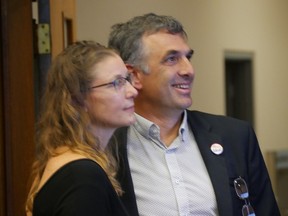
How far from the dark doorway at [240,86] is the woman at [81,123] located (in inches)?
115

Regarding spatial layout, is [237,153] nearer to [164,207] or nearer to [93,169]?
[164,207]

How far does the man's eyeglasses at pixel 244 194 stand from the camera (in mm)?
1567

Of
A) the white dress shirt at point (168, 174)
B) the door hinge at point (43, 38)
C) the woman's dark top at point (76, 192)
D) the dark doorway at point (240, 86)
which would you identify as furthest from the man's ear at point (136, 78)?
the dark doorway at point (240, 86)

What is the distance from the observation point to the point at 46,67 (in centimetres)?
171

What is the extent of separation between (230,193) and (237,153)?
0.15 m

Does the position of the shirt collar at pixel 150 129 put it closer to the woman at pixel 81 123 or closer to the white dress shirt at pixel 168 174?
the white dress shirt at pixel 168 174

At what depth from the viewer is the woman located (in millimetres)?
1120

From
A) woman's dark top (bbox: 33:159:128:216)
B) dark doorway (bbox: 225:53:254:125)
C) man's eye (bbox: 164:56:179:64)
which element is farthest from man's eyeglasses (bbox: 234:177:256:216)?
dark doorway (bbox: 225:53:254:125)

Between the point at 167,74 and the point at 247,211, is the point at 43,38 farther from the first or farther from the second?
the point at 247,211

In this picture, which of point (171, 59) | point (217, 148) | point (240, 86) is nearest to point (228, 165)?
point (217, 148)

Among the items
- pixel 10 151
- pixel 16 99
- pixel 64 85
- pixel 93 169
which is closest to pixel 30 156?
pixel 10 151

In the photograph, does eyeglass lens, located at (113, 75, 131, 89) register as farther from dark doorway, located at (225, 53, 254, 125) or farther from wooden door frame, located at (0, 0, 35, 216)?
dark doorway, located at (225, 53, 254, 125)

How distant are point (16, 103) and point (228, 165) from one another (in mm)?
748

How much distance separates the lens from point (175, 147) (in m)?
1.65
